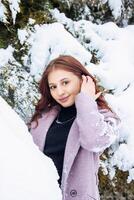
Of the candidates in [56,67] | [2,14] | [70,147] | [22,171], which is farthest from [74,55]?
[22,171]

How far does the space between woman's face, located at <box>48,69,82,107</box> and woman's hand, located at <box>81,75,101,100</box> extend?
0.04 m

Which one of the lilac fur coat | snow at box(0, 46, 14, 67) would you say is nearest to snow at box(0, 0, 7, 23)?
A: snow at box(0, 46, 14, 67)

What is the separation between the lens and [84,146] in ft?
8.05

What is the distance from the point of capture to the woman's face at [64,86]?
259cm

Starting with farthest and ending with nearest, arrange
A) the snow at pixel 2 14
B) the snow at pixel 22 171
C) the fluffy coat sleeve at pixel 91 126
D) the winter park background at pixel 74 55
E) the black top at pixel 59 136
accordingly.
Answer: the snow at pixel 2 14 → the winter park background at pixel 74 55 → the black top at pixel 59 136 → the fluffy coat sleeve at pixel 91 126 → the snow at pixel 22 171

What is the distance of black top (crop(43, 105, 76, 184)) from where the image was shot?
2.56 meters

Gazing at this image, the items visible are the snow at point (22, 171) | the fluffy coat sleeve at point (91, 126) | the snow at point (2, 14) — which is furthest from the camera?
the snow at point (2, 14)

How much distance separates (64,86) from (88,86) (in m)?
0.13

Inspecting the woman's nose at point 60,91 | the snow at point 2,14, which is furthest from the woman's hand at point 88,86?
the snow at point 2,14

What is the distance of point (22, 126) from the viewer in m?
1.84

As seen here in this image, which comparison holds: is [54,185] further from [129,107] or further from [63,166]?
[129,107]

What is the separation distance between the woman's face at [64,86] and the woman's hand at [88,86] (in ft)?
0.14

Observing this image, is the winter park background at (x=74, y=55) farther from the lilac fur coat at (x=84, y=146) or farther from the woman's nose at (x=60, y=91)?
the lilac fur coat at (x=84, y=146)

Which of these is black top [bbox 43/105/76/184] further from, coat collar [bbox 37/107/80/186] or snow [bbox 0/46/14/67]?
snow [bbox 0/46/14/67]
